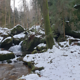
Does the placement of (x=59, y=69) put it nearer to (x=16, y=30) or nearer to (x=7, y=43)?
(x=7, y=43)

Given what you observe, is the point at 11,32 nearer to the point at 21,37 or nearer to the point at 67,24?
the point at 21,37

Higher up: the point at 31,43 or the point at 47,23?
the point at 47,23

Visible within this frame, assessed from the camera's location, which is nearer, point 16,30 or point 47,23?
point 47,23

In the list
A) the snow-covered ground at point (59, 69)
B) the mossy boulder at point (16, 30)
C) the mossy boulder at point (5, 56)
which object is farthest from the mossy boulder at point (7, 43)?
the snow-covered ground at point (59, 69)

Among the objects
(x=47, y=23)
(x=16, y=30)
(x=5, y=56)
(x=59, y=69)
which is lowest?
(x=5, y=56)

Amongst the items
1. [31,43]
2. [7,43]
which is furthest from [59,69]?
[7,43]

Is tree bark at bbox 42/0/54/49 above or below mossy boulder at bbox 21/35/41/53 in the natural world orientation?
above

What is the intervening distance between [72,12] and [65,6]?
1.73m

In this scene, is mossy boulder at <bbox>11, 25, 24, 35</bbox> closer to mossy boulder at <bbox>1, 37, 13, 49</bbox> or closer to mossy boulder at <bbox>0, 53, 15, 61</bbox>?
mossy boulder at <bbox>1, 37, 13, 49</bbox>

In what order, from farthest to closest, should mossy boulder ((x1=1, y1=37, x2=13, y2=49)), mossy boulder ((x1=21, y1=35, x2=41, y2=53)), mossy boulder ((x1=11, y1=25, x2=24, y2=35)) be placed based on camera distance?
1. mossy boulder ((x1=11, y1=25, x2=24, y2=35))
2. mossy boulder ((x1=1, y1=37, x2=13, y2=49))
3. mossy boulder ((x1=21, y1=35, x2=41, y2=53))

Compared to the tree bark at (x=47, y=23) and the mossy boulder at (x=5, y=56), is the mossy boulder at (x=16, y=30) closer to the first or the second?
the mossy boulder at (x=5, y=56)

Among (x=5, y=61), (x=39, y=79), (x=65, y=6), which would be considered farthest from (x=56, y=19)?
(x=39, y=79)

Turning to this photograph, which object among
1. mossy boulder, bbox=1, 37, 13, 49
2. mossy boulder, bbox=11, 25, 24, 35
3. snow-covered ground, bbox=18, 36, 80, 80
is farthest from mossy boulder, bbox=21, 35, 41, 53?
snow-covered ground, bbox=18, 36, 80, 80

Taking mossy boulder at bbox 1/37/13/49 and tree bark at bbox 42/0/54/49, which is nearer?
tree bark at bbox 42/0/54/49
